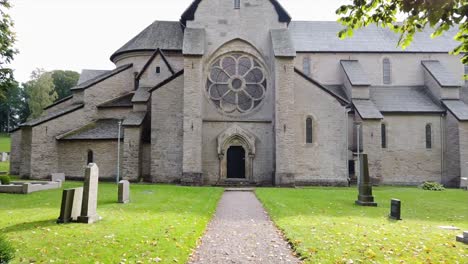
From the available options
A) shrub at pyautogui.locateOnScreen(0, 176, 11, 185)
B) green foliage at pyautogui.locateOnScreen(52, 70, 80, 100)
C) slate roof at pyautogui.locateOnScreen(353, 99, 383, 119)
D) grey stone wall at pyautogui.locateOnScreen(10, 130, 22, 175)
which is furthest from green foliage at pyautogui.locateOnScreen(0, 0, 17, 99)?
green foliage at pyautogui.locateOnScreen(52, 70, 80, 100)

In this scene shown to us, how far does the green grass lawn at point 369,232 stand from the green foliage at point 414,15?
435cm

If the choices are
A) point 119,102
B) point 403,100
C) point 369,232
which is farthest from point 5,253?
point 403,100

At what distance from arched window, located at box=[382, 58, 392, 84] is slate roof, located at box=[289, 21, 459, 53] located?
1163 mm

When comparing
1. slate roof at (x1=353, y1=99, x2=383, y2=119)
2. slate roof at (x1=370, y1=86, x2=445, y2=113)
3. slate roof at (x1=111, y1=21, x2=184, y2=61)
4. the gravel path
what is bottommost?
the gravel path

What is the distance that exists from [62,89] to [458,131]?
7414 centimetres

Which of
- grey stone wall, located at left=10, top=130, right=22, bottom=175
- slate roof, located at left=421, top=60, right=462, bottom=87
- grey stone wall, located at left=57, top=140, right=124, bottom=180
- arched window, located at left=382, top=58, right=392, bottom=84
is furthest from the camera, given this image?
arched window, located at left=382, top=58, right=392, bottom=84

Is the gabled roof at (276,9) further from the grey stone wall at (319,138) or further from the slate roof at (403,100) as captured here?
the slate roof at (403,100)

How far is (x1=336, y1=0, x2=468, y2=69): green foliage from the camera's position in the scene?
18.4ft

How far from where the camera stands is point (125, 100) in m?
33.4

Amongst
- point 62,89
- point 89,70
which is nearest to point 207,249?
point 89,70

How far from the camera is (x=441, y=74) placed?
1388 inches

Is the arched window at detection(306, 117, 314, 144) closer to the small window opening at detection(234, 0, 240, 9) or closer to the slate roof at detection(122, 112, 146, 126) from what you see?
the small window opening at detection(234, 0, 240, 9)

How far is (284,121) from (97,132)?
15051 millimetres

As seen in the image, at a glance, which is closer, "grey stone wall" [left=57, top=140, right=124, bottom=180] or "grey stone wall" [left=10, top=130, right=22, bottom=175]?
"grey stone wall" [left=57, top=140, right=124, bottom=180]
